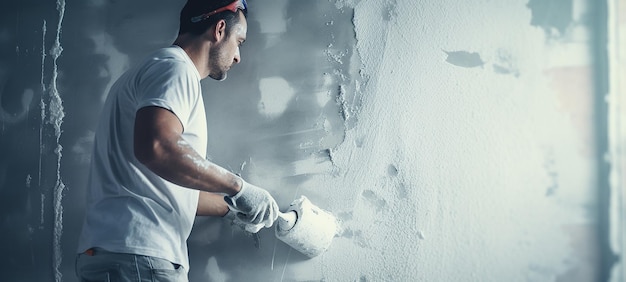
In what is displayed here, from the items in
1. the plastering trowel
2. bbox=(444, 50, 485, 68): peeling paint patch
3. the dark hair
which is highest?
the dark hair

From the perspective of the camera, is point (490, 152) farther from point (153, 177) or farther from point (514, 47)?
point (153, 177)

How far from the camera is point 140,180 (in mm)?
1295

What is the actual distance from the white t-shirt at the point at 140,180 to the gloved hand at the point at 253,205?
0.15 m

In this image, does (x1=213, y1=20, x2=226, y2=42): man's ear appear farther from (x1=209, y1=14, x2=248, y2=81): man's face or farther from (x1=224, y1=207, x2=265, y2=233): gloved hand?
(x1=224, y1=207, x2=265, y2=233): gloved hand

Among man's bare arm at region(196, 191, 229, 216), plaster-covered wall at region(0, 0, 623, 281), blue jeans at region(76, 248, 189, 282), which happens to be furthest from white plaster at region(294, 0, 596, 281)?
blue jeans at region(76, 248, 189, 282)

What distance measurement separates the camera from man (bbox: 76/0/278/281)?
121 cm

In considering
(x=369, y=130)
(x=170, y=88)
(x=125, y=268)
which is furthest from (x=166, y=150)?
(x=369, y=130)

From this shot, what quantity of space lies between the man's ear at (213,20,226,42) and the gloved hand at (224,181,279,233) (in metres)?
0.49

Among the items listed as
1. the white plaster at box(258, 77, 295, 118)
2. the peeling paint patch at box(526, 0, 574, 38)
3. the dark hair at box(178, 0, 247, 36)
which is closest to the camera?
the dark hair at box(178, 0, 247, 36)

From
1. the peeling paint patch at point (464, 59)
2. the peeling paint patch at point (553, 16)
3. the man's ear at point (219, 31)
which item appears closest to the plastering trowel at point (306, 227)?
the man's ear at point (219, 31)

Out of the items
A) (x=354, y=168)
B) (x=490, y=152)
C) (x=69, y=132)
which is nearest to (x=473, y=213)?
(x=490, y=152)

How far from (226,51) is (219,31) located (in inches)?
2.7

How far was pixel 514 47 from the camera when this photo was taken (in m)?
1.65

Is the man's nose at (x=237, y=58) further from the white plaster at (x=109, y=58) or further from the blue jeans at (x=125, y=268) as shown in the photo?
the blue jeans at (x=125, y=268)
